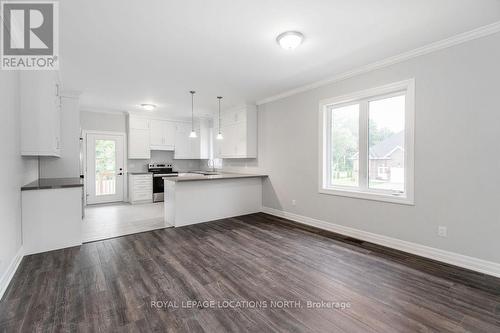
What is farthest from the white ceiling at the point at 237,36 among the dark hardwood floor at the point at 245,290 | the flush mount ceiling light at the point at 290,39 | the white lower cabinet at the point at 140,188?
the white lower cabinet at the point at 140,188

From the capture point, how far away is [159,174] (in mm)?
7188

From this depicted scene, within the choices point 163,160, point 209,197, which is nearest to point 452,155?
point 209,197

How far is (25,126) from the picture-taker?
3045 millimetres

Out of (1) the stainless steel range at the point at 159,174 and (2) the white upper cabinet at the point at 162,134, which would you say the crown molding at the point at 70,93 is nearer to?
(2) the white upper cabinet at the point at 162,134

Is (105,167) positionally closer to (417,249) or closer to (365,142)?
(365,142)

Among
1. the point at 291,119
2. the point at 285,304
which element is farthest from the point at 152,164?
the point at 285,304

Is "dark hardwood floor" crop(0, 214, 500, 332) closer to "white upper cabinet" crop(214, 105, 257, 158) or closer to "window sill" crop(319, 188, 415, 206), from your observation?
"window sill" crop(319, 188, 415, 206)

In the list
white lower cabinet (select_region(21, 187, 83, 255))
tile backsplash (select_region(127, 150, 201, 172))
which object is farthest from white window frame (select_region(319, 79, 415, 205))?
tile backsplash (select_region(127, 150, 201, 172))

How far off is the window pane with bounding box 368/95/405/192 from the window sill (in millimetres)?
159

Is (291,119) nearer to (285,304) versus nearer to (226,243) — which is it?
(226,243)

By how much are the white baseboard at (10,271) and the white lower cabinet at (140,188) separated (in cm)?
379

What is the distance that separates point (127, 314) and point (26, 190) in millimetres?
2470

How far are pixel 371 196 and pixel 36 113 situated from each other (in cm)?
488

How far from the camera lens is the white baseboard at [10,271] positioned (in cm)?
223
